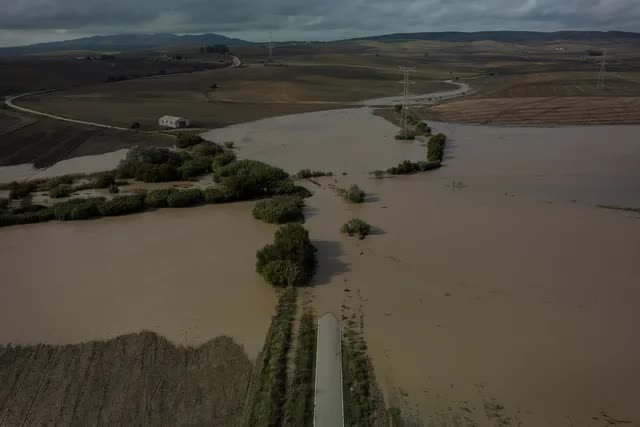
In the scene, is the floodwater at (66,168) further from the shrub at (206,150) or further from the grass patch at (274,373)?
the grass patch at (274,373)

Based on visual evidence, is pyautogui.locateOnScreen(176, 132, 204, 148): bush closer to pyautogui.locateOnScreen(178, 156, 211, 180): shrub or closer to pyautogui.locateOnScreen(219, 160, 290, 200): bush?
pyautogui.locateOnScreen(178, 156, 211, 180): shrub

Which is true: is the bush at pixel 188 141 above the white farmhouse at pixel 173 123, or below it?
below

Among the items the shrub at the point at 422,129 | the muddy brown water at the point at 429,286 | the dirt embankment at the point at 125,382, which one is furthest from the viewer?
the shrub at the point at 422,129

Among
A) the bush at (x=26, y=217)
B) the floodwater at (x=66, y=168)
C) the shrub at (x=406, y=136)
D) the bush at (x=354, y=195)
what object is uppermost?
the shrub at (x=406, y=136)

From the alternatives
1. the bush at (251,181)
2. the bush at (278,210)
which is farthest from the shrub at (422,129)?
the bush at (278,210)

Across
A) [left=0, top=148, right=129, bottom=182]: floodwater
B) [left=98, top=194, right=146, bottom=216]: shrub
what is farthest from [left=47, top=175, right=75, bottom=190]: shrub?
[left=98, top=194, right=146, bottom=216]: shrub

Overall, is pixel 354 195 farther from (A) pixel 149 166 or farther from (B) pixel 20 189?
(B) pixel 20 189
